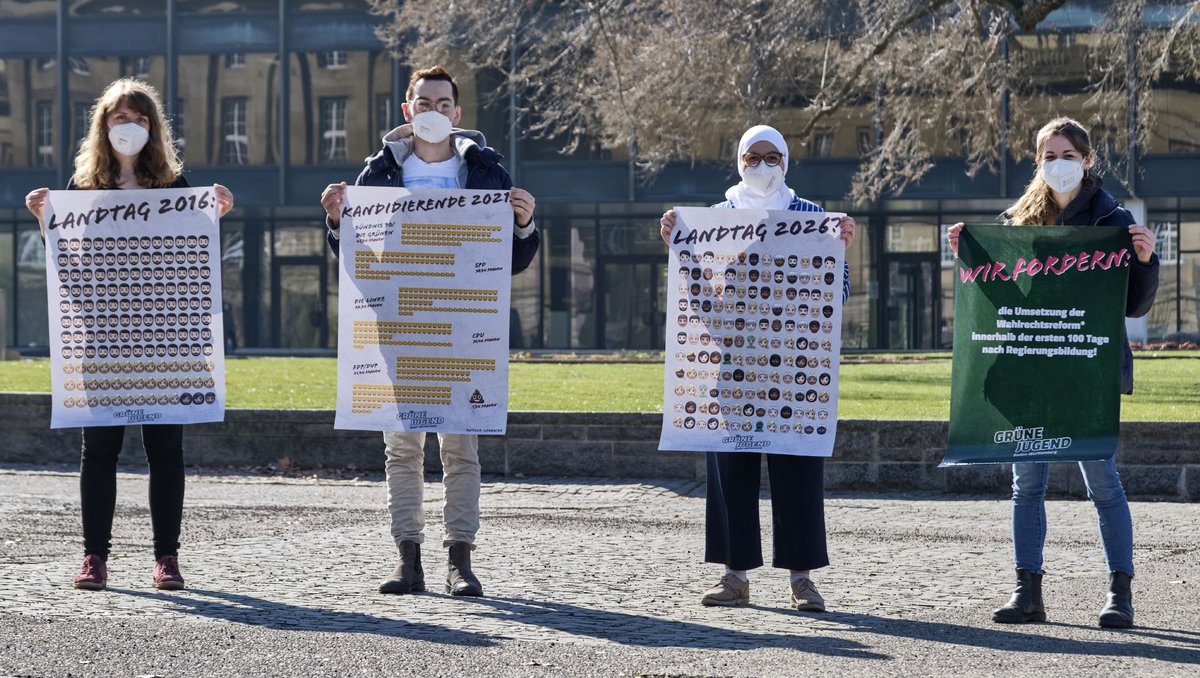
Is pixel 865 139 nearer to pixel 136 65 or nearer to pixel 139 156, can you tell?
pixel 136 65

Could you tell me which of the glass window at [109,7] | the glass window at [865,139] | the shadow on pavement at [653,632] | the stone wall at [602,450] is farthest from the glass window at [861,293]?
the shadow on pavement at [653,632]

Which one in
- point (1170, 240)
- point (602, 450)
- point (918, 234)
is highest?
point (918, 234)

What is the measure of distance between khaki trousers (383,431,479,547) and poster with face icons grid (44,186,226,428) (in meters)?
0.81

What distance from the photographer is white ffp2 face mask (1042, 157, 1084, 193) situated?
6.62 m

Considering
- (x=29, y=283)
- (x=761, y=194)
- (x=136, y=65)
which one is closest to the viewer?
(x=761, y=194)

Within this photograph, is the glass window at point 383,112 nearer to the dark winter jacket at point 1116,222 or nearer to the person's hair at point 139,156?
the person's hair at point 139,156

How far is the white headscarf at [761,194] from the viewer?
6918 mm

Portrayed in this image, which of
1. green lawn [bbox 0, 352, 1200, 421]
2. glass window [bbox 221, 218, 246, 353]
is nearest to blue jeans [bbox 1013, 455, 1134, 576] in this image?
green lawn [bbox 0, 352, 1200, 421]

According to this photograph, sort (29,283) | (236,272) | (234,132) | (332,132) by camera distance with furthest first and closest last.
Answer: (29,283), (236,272), (234,132), (332,132)

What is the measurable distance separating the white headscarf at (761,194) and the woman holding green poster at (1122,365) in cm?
70

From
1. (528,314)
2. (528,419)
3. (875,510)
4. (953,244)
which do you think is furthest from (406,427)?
(528,314)

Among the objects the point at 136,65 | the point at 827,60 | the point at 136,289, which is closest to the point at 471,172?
the point at 136,289

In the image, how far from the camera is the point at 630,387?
1817 centimetres

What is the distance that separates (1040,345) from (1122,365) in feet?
1.08
